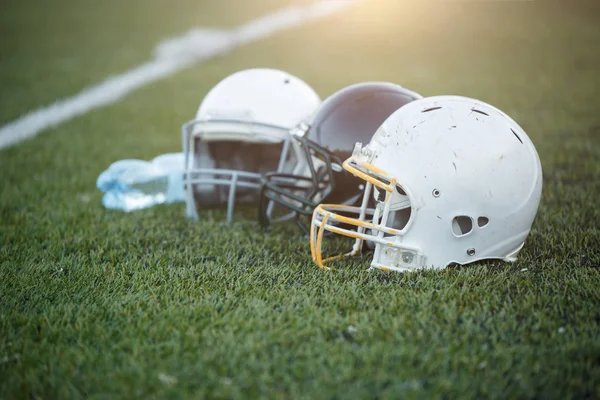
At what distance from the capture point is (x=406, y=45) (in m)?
9.38

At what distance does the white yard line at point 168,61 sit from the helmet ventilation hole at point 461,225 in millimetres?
4075

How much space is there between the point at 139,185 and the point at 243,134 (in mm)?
907

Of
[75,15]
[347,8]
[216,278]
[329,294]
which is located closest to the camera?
[329,294]

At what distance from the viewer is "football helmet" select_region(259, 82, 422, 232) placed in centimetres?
270

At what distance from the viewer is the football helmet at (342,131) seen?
2.70 meters

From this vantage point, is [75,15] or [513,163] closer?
[513,163]

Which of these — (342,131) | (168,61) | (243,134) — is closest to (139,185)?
(243,134)

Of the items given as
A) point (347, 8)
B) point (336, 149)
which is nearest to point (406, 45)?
point (347, 8)

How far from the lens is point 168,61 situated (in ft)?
30.0

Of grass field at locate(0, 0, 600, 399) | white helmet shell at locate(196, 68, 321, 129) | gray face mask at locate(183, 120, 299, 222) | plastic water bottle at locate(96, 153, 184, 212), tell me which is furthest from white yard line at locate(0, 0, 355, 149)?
white helmet shell at locate(196, 68, 321, 129)

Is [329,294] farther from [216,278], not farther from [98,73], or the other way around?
[98,73]

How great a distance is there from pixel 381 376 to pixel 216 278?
915 mm

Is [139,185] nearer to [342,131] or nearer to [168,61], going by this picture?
[342,131]

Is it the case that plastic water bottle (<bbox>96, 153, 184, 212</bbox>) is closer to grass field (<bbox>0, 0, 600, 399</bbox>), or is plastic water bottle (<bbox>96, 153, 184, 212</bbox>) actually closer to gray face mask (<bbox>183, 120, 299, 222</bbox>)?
grass field (<bbox>0, 0, 600, 399</bbox>)
